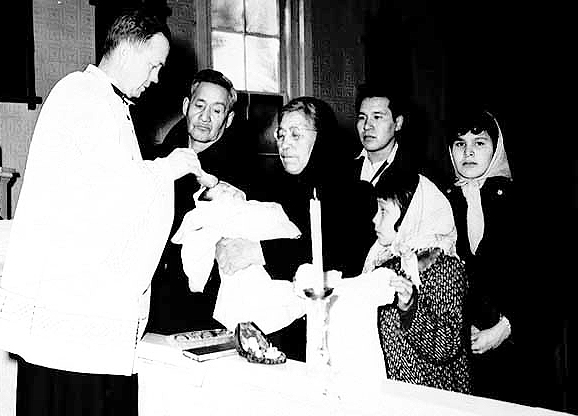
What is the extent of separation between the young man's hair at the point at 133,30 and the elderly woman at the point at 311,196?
1.39 feet

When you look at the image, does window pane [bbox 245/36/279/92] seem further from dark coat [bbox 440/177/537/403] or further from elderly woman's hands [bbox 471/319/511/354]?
elderly woman's hands [bbox 471/319/511/354]

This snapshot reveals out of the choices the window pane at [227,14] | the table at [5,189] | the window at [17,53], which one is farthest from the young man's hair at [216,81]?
the table at [5,189]

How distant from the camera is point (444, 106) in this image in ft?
7.30

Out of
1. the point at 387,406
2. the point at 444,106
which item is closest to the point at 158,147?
Result: the point at 444,106

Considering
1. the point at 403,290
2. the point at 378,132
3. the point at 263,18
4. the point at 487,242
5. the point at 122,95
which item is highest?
the point at 263,18

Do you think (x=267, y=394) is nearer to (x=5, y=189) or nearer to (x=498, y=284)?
(x=498, y=284)

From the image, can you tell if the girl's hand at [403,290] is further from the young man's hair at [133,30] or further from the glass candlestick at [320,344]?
the young man's hair at [133,30]

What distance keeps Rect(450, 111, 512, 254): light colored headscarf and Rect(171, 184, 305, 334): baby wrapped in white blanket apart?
0.47 m

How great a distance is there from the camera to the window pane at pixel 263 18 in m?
2.47

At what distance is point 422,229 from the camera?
2242 mm

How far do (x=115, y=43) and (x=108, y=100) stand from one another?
0.18m

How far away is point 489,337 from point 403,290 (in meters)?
0.25

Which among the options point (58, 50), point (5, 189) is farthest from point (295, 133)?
point (5, 189)

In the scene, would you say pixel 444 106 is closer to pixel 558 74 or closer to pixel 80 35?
pixel 558 74
